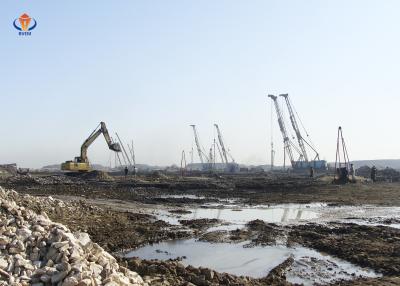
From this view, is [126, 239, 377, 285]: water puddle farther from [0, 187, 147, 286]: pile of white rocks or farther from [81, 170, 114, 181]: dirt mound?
[81, 170, 114, 181]: dirt mound

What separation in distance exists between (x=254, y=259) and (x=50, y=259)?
633cm

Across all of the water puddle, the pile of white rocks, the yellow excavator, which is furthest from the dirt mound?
the pile of white rocks

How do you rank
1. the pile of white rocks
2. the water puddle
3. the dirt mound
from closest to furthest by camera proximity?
the pile of white rocks
the water puddle
the dirt mound

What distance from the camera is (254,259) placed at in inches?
485

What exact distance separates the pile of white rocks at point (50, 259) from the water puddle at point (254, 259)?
153 inches

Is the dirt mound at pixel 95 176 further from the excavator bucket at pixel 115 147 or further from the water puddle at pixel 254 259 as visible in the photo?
the water puddle at pixel 254 259

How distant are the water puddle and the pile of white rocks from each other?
12.8 feet

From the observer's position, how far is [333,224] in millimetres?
18094

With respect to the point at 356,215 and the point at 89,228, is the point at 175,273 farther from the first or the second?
the point at 356,215

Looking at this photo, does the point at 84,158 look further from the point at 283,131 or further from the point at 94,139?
the point at 283,131

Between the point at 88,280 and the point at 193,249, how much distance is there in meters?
6.95

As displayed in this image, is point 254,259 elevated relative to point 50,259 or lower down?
lower down

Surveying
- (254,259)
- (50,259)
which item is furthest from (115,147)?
(50,259)

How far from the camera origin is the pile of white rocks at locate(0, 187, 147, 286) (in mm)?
6891
